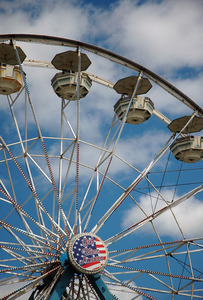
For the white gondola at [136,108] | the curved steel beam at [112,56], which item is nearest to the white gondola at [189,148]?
the curved steel beam at [112,56]

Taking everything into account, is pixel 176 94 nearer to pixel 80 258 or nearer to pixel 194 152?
pixel 194 152

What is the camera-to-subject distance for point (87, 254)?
12523mm

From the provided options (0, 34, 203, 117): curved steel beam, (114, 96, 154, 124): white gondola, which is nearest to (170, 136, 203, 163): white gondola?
(0, 34, 203, 117): curved steel beam

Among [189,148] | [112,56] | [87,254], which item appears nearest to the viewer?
[87,254]

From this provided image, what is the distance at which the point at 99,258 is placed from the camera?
41.7 ft

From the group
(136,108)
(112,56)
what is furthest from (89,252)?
(112,56)

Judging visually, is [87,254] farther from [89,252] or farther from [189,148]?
[189,148]

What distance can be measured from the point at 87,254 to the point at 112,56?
308 inches

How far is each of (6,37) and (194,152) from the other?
9.86 metres

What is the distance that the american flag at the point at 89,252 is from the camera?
1237cm

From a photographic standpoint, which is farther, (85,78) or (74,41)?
(85,78)

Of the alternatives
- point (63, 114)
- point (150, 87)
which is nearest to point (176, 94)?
point (150, 87)

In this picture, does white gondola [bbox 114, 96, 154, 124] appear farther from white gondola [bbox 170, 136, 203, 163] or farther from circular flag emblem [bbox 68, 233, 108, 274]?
circular flag emblem [bbox 68, 233, 108, 274]

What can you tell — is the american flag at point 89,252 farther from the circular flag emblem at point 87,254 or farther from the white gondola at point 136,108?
the white gondola at point 136,108
